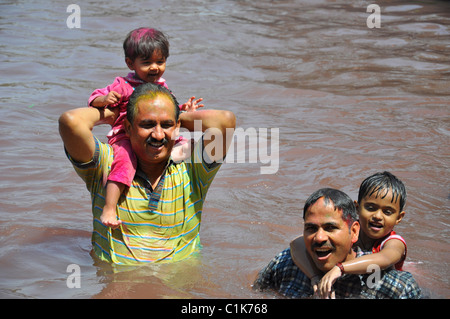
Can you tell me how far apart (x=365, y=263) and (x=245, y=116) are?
4967mm

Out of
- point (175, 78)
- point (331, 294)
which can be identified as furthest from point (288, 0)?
point (331, 294)

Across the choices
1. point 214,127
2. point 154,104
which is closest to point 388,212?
point 214,127

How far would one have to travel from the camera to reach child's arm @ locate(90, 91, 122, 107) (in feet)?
13.3

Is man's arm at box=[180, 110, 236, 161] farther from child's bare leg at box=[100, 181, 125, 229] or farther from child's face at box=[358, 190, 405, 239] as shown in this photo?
child's face at box=[358, 190, 405, 239]

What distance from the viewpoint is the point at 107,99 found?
4.06 m

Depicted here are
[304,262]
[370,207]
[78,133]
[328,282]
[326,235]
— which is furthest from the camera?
[370,207]

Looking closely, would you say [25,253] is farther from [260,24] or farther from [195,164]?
[260,24]

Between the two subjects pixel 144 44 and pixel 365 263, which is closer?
pixel 365 263

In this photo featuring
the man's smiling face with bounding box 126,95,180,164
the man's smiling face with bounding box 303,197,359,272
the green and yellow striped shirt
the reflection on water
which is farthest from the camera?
the reflection on water

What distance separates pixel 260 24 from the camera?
42.8 feet

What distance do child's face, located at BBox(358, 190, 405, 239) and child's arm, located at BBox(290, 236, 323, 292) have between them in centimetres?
56

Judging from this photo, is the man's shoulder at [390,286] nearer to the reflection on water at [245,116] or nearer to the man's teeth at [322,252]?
the man's teeth at [322,252]

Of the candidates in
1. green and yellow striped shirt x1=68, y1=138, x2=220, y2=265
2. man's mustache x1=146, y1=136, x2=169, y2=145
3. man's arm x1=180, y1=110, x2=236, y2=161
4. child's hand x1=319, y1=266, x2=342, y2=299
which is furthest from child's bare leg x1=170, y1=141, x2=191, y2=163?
child's hand x1=319, y1=266, x2=342, y2=299

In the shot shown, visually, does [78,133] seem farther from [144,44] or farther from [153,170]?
[144,44]
